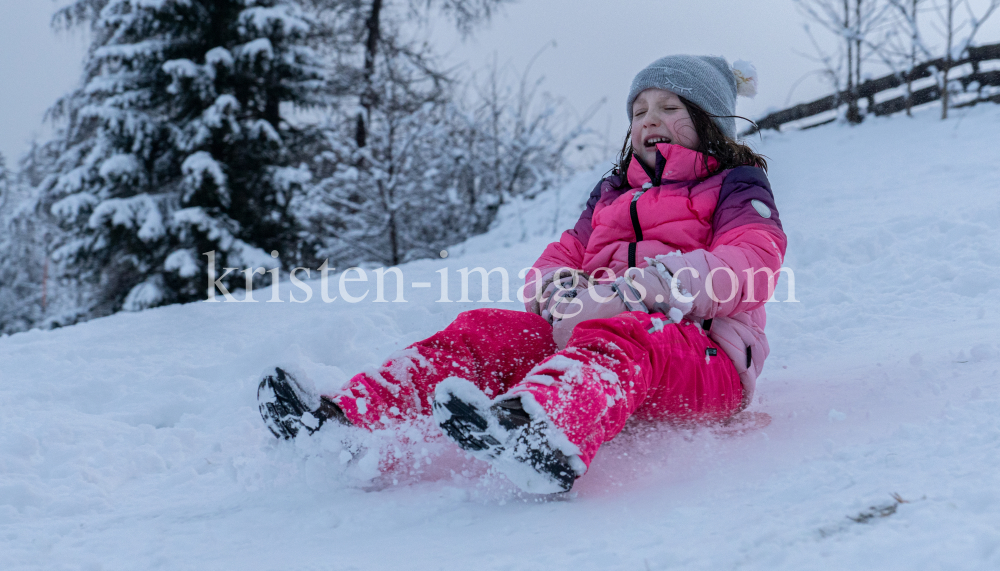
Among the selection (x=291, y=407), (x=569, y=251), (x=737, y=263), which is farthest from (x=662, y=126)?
(x=291, y=407)

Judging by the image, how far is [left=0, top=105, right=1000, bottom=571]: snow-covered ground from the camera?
978mm

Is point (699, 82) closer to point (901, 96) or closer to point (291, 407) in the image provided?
point (291, 407)

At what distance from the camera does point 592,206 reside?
2.10 metres

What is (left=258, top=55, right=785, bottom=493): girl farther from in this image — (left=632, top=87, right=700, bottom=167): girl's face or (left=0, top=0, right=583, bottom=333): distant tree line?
(left=0, top=0, right=583, bottom=333): distant tree line

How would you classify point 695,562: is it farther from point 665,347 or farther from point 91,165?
point 91,165

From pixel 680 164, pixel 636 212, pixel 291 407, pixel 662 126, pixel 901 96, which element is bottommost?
pixel 291 407

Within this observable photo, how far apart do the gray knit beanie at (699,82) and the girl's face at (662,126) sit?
0.03 metres

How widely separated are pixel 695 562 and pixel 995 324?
1.70 m

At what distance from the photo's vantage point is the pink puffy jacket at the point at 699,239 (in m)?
1.49

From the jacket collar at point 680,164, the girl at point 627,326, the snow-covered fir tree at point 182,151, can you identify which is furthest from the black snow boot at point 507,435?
the snow-covered fir tree at point 182,151

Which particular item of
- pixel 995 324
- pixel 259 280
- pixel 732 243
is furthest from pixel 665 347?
pixel 259 280

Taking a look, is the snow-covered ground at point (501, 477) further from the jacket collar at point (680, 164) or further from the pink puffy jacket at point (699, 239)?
the jacket collar at point (680, 164)

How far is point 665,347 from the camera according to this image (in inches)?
54.2

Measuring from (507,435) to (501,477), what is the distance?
278 millimetres
